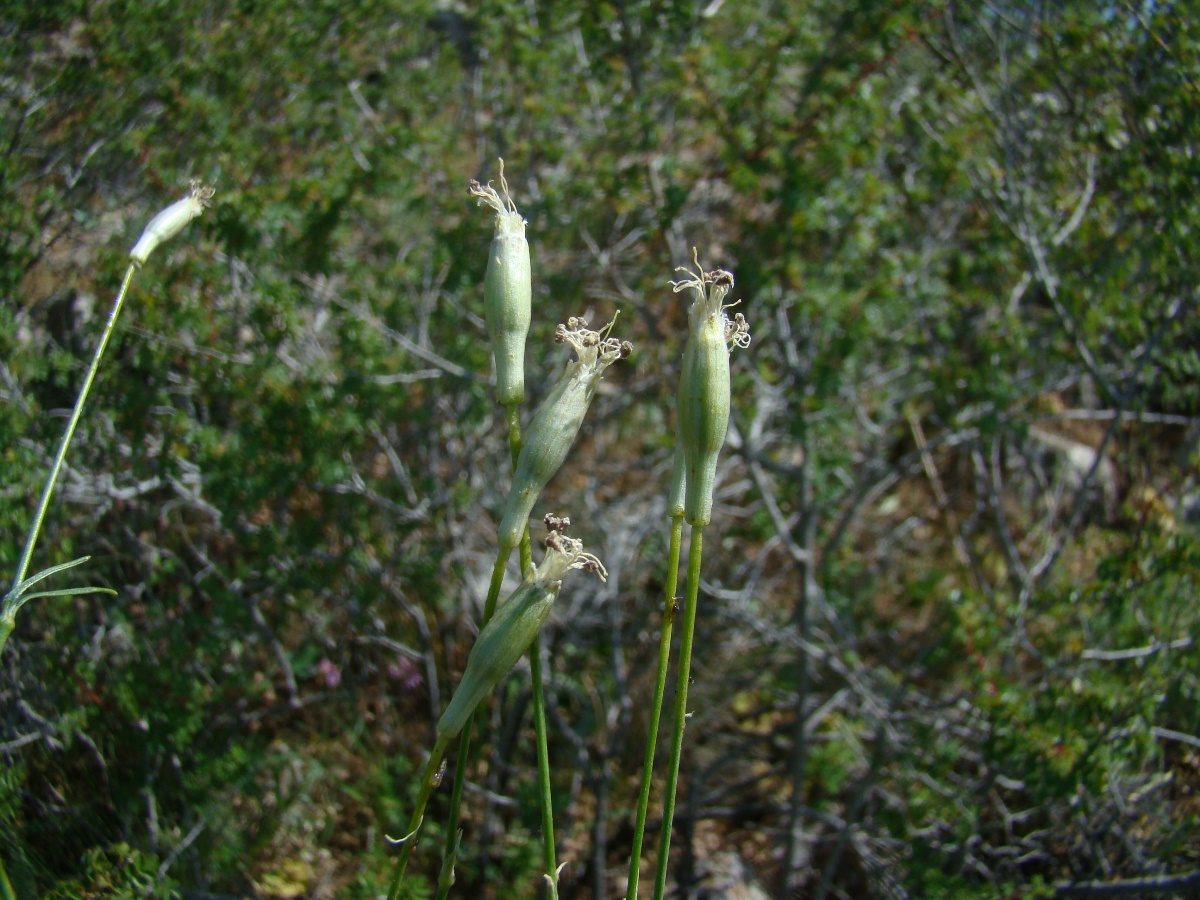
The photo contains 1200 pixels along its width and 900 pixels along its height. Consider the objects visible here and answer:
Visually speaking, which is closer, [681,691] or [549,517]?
[681,691]

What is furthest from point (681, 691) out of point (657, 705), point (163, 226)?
point (163, 226)

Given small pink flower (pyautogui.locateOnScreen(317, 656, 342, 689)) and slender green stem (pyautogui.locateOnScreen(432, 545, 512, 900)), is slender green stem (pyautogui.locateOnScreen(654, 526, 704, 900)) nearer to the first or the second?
slender green stem (pyautogui.locateOnScreen(432, 545, 512, 900))

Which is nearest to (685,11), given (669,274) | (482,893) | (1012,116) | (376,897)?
(669,274)

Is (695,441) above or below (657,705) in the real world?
above

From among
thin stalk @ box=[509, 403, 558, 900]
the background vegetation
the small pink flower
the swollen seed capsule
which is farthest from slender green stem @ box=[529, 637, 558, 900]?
the small pink flower

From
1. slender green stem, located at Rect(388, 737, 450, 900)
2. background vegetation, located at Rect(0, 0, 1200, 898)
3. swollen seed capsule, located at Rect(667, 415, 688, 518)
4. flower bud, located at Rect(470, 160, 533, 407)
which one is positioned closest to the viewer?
slender green stem, located at Rect(388, 737, 450, 900)

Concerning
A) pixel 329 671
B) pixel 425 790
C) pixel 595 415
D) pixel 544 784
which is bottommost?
pixel 329 671

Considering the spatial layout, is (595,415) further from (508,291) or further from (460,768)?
(460,768)

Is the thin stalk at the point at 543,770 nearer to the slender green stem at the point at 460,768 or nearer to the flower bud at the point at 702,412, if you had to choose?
the slender green stem at the point at 460,768
